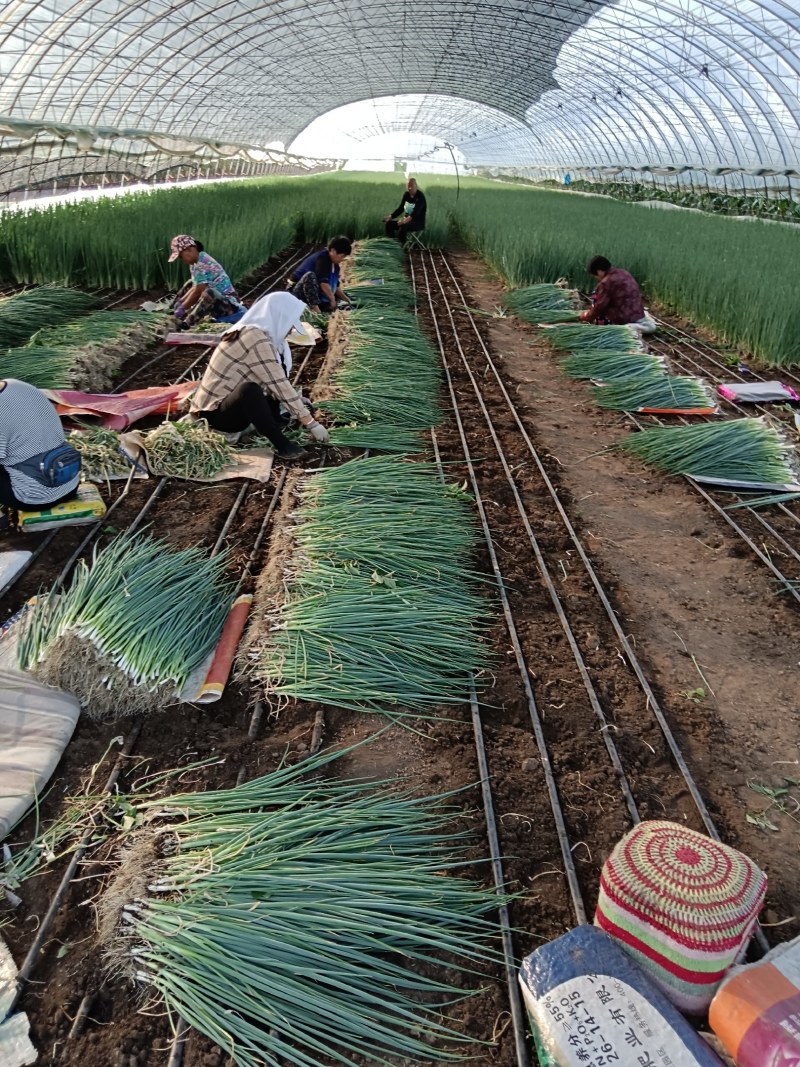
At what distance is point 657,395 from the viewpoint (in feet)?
15.5

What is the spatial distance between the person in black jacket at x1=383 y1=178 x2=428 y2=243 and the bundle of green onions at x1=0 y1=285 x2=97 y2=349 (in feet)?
18.2

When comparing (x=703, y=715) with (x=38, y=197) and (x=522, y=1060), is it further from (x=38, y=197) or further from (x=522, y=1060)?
(x=38, y=197)

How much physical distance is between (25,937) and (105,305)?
5.86m

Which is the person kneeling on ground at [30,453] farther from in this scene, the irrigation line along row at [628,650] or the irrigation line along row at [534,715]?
the irrigation line along row at [628,650]

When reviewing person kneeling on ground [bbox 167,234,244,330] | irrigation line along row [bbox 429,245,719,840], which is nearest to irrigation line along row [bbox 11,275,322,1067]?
irrigation line along row [bbox 429,245,719,840]

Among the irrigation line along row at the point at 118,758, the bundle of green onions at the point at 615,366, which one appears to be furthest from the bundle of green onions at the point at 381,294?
the irrigation line along row at the point at 118,758

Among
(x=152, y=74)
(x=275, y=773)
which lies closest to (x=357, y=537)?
(x=275, y=773)

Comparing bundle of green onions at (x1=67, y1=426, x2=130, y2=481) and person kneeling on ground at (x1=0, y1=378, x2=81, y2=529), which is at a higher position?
person kneeling on ground at (x1=0, y1=378, x2=81, y2=529)

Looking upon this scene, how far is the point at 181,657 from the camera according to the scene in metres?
2.13

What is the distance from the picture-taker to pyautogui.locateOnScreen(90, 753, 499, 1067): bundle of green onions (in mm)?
1347

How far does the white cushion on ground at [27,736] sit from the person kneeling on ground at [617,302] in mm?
5228

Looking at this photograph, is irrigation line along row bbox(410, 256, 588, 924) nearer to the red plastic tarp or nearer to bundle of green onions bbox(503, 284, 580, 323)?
the red plastic tarp

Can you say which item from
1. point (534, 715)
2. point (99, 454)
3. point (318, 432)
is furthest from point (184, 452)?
point (534, 715)

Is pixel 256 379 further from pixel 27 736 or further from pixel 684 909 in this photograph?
pixel 684 909
